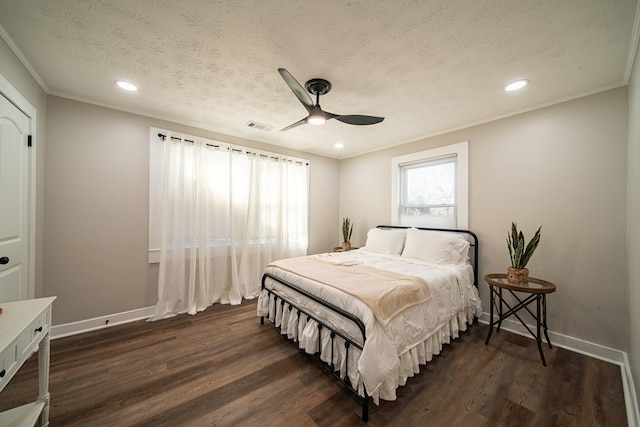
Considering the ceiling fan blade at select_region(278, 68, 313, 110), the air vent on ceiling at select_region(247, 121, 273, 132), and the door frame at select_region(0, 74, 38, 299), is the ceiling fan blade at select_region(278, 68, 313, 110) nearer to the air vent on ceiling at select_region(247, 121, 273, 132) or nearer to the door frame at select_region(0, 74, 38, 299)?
the air vent on ceiling at select_region(247, 121, 273, 132)

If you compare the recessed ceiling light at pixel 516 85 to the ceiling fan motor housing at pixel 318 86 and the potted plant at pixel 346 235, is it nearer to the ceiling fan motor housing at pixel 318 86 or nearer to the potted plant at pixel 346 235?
the ceiling fan motor housing at pixel 318 86

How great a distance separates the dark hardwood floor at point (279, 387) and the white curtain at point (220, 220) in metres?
0.89

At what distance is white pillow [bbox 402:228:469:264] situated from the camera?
289 cm

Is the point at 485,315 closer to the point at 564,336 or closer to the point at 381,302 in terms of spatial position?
the point at 564,336

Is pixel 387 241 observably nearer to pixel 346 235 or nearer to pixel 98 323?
pixel 346 235

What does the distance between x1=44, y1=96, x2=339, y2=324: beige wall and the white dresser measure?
153cm

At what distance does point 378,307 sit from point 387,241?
203 cm

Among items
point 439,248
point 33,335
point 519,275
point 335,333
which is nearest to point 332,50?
point 335,333

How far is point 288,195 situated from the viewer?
14.1 ft

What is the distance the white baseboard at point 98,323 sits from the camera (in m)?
2.54

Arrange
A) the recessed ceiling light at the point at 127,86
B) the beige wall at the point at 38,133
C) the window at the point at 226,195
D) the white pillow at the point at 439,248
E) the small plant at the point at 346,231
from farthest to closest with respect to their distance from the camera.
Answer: the small plant at the point at 346,231, the window at the point at 226,195, the white pillow at the point at 439,248, the recessed ceiling light at the point at 127,86, the beige wall at the point at 38,133

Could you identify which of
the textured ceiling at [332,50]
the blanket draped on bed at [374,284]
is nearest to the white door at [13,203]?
the textured ceiling at [332,50]

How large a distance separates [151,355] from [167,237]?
4.63 ft

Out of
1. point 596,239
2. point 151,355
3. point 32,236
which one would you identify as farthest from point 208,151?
point 596,239
